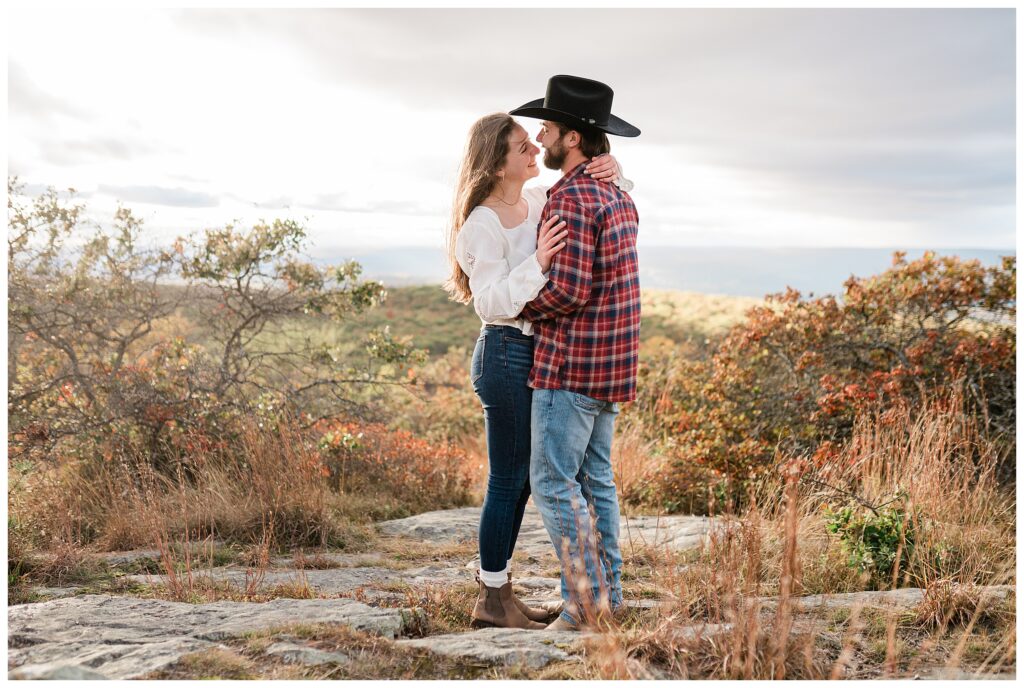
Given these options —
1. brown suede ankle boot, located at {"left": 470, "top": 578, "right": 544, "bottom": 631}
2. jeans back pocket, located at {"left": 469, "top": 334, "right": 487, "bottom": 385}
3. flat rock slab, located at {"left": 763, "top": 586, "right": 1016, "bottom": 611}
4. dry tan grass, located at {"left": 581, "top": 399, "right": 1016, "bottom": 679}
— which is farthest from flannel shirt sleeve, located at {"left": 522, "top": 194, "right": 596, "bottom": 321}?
flat rock slab, located at {"left": 763, "top": 586, "right": 1016, "bottom": 611}

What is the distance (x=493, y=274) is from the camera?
10.1 feet

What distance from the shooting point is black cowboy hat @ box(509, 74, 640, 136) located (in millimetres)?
3168

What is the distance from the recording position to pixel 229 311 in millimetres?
7129

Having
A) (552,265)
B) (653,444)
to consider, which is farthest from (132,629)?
(653,444)

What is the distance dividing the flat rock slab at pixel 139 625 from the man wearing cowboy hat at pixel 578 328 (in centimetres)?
78

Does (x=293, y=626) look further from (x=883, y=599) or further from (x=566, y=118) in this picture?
(x=883, y=599)

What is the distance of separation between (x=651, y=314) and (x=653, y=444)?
44.5 feet

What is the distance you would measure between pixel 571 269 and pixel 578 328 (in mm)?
264

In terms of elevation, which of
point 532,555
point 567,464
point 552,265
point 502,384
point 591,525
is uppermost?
point 552,265

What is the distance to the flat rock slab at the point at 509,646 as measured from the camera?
273 cm

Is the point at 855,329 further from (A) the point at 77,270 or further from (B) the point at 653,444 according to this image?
(A) the point at 77,270

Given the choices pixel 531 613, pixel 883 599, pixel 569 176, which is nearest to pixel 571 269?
pixel 569 176

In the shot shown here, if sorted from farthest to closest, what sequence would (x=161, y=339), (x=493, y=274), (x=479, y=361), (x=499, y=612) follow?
(x=161, y=339) < (x=499, y=612) < (x=479, y=361) < (x=493, y=274)

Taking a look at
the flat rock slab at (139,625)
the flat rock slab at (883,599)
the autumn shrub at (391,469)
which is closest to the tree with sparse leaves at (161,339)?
the autumn shrub at (391,469)
